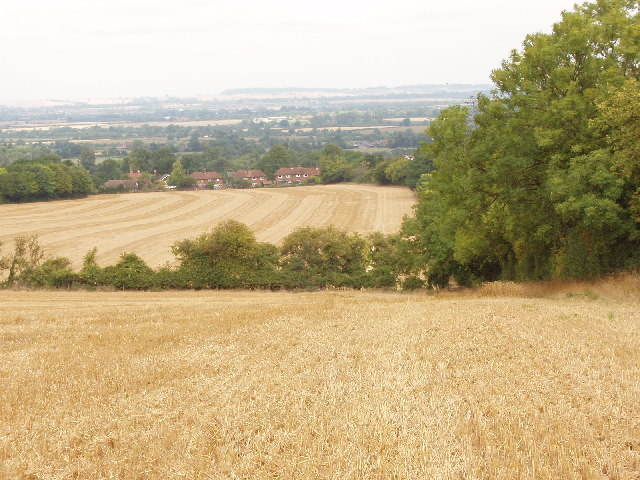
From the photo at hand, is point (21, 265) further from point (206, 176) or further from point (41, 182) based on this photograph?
point (206, 176)

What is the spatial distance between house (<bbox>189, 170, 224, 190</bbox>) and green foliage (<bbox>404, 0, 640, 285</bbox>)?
4190 inches

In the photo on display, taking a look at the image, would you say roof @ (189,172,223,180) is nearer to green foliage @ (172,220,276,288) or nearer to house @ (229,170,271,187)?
house @ (229,170,271,187)

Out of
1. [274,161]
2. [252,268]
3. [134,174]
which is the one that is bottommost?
[134,174]

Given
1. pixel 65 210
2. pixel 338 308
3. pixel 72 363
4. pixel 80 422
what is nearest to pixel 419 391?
pixel 80 422

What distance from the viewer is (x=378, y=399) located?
29.8 feet

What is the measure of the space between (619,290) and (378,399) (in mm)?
16546

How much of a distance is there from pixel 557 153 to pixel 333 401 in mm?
19732

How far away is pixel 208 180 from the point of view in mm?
145000

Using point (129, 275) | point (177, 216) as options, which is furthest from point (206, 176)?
point (129, 275)

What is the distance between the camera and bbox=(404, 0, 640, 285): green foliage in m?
22.5

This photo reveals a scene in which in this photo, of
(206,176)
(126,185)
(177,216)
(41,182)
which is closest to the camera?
(177,216)

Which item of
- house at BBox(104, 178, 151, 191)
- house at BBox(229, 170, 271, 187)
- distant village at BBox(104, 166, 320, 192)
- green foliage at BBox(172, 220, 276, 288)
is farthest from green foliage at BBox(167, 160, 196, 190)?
green foliage at BBox(172, 220, 276, 288)

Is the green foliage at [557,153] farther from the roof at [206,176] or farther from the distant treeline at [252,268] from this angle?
the roof at [206,176]

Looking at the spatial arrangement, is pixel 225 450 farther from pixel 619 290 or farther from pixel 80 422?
pixel 619 290
